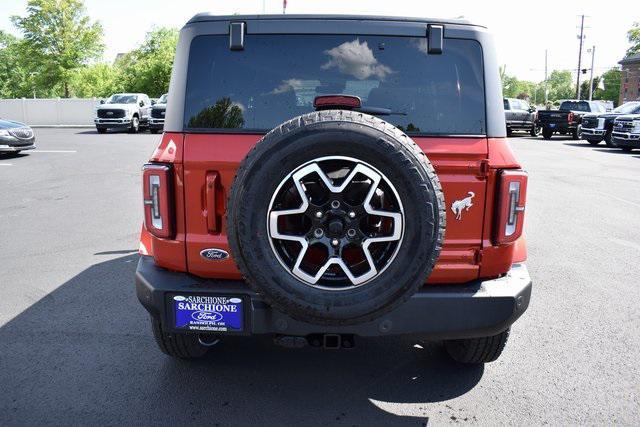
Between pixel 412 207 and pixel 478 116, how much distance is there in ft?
2.41

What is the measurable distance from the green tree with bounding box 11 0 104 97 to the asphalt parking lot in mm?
48674

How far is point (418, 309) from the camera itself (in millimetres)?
2762

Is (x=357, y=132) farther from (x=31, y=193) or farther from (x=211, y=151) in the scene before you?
(x=31, y=193)

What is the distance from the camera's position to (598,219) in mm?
8367

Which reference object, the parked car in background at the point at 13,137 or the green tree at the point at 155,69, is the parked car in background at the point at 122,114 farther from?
the green tree at the point at 155,69

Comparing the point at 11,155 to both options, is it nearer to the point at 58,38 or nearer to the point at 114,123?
the point at 114,123

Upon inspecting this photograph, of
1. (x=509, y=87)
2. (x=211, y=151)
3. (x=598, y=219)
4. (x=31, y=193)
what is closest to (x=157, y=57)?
(x=31, y=193)

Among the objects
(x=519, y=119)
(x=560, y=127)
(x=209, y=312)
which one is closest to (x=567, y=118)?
(x=560, y=127)

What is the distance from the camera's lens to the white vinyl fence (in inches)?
1503

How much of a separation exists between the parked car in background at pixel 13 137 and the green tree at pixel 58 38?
37896mm

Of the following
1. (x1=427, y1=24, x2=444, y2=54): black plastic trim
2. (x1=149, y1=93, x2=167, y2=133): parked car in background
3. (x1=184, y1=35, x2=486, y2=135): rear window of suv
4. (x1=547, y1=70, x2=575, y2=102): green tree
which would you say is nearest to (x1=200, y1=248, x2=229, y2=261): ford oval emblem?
(x1=184, y1=35, x2=486, y2=135): rear window of suv

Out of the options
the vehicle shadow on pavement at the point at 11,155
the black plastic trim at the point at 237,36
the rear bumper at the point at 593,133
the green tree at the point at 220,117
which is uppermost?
the black plastic trim at the point at 237,36

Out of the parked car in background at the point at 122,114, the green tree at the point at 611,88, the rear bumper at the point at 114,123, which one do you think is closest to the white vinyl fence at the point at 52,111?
the parked car in background at the point at 122,114

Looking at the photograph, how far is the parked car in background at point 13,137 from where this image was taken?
14734mm
